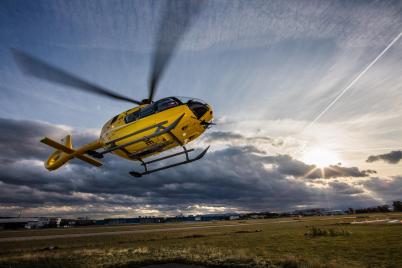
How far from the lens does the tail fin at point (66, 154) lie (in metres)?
20.6

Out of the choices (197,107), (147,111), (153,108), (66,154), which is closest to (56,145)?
(66,154)

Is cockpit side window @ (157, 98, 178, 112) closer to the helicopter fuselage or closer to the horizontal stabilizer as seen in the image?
the helicopter fuselage

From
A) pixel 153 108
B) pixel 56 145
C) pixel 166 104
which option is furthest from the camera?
pixel 56 145

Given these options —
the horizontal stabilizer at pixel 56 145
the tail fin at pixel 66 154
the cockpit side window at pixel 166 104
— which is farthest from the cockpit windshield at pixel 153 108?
the horizontal stabilizer at pixel 56 145

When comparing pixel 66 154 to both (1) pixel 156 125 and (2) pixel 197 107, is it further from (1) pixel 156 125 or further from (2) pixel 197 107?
(2) pixel 197 107

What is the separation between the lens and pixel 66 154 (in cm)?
2195

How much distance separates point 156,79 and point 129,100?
3964 millimetres

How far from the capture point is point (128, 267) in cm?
1995

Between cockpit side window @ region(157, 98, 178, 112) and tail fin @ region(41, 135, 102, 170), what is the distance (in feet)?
21.7

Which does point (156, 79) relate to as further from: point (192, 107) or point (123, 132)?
point (123, 132)

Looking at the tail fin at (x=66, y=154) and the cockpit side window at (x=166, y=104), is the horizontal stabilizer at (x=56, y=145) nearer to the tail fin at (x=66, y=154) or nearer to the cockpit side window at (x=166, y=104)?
the tail fin at (x=66, y=154)

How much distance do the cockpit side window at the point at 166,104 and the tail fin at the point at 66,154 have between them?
6610mm

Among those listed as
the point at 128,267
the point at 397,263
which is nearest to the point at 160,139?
the point at 128,267

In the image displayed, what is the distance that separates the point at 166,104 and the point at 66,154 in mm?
11165
